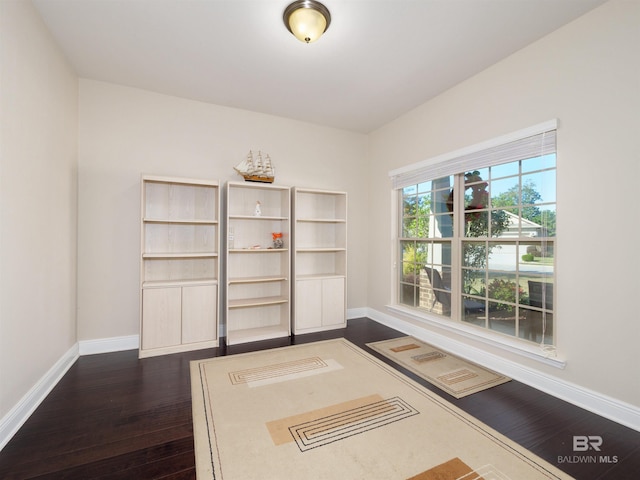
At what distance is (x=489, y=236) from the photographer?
303cm

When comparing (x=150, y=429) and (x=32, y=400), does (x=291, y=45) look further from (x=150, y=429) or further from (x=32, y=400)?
(x=32, y=400)

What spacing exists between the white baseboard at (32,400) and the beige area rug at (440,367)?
→ 9.45ft

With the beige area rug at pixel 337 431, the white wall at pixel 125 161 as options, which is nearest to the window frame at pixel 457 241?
the beige area rug at pixel 337 431

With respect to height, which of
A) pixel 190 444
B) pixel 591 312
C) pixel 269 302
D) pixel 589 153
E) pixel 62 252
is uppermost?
pixel 589 153

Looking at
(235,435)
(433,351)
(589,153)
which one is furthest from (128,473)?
(589,153)

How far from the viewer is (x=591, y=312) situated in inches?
87.2

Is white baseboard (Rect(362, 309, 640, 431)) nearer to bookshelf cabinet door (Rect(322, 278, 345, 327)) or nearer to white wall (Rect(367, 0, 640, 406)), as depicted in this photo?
white wall (Rect(367, 0, 640, 406))

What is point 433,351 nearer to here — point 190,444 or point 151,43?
point 190,444

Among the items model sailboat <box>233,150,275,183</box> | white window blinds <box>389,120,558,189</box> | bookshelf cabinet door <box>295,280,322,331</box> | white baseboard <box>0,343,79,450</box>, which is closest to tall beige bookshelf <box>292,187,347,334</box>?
bookshelf cabinet door <box>295,280,322,331</box>

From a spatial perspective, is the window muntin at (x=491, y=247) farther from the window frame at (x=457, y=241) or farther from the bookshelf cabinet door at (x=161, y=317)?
the bookshelf cabinet door at (x=161, y=317)

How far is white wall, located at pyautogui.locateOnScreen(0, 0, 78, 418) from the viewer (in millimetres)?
1866

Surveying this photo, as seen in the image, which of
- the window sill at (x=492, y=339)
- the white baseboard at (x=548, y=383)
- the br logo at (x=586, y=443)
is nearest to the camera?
the br logo at (x=586, y=443)

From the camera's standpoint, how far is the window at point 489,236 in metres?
2.56

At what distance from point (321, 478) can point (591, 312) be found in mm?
2200
